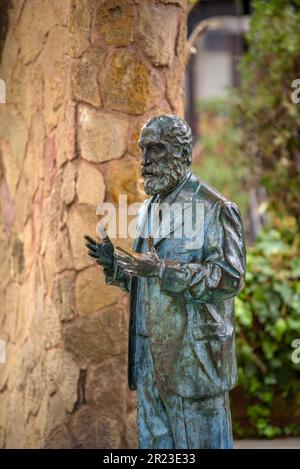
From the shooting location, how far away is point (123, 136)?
579 cm

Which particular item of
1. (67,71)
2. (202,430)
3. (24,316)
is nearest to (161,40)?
(67,71)

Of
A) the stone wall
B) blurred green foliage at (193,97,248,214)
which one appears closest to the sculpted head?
the stone wall

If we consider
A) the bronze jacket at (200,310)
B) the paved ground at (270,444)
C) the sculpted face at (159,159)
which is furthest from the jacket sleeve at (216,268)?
the paved ground at (270,444)

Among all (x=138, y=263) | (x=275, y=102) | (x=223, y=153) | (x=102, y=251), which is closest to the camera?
(x=138, y=263)

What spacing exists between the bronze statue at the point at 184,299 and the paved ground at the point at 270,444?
3330 mm

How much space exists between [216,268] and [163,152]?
0.57 m

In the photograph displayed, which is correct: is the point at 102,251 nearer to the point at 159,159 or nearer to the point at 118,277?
the point at 118,277

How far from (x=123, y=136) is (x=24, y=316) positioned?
58.5 inches

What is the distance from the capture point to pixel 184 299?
4043 mm

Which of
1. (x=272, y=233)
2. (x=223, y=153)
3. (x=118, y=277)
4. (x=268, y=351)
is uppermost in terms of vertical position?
(x=223, y=153)

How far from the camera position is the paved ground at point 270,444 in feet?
24.1

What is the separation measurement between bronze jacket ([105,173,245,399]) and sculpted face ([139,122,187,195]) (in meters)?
0.14

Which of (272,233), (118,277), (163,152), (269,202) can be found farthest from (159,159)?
(269,202)

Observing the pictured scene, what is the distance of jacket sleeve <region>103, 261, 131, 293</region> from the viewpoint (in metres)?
4.27
